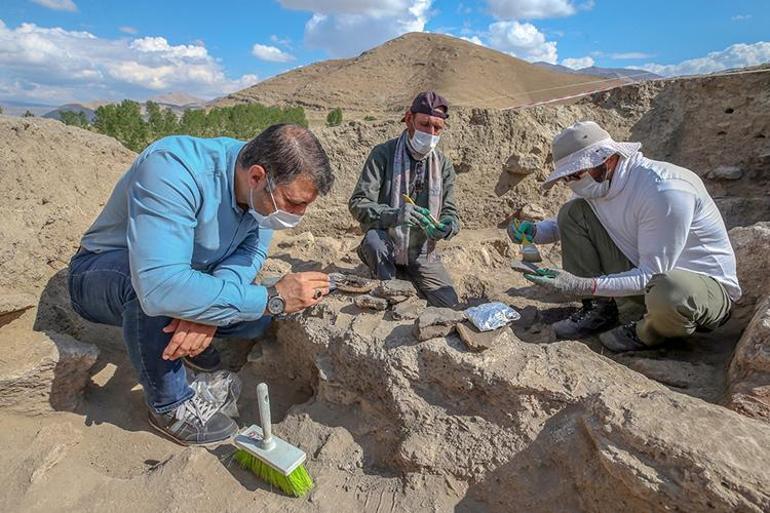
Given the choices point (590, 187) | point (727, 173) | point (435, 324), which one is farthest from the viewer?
point (727, 173)

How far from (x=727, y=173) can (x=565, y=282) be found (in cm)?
367

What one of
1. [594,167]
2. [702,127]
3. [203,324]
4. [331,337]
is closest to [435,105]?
[594,167]

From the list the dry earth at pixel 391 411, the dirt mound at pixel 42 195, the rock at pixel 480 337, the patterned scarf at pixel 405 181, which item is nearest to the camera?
the dry earth at pixel 391 411

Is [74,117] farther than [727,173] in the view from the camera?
Yes

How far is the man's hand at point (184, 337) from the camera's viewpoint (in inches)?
73.2

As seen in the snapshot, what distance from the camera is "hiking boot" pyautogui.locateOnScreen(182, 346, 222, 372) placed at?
2377 millimetres

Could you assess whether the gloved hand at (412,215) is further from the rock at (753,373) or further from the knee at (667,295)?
the rock at (753,373)

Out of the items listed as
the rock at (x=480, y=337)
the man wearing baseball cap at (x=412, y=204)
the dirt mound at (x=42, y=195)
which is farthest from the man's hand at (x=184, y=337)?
the man wearing baseball cap at (x=412, y=204)

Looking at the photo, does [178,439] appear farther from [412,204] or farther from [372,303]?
[412,204]

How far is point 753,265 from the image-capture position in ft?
8.95

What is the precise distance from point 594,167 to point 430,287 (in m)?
1.44

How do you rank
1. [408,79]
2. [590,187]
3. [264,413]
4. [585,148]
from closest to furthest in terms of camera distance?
[264,413] < [585,148] < [590,187] < [408,79]

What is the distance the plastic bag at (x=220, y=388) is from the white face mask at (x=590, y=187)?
211 centimetres

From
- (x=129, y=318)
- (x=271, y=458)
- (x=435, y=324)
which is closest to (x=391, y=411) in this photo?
(x=435, y=324)
